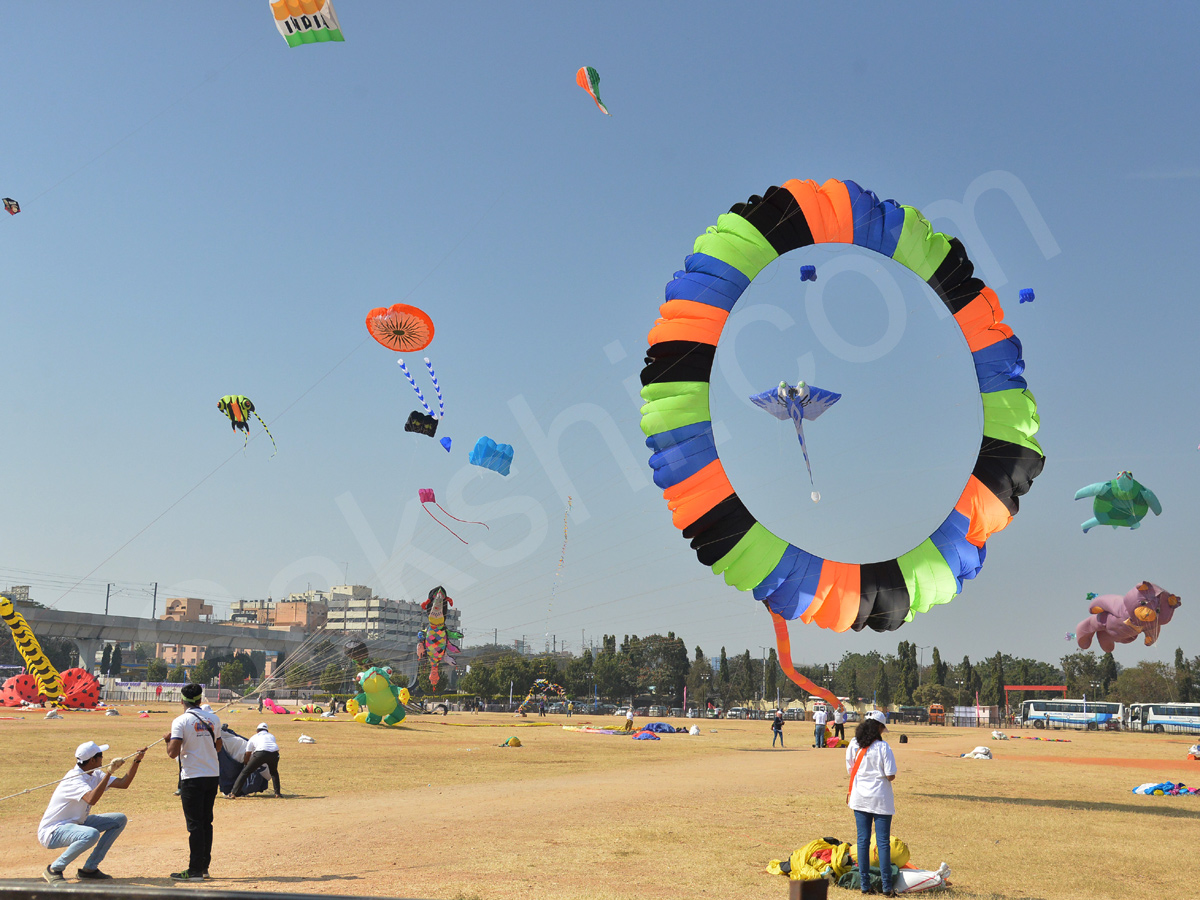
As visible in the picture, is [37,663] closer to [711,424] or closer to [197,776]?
[711,424]

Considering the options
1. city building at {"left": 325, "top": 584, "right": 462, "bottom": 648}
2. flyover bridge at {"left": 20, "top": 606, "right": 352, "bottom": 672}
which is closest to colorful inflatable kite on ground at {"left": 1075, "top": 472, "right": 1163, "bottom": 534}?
flyover bridge at {"left": 20, "top": 606, "right": 352, "bottom": 672}

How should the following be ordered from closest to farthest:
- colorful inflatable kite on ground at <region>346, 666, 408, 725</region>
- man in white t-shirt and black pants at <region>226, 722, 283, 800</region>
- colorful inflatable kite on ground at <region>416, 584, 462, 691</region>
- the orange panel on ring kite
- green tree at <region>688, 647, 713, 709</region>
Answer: man in white t-shirt and black pants at <region>226, 722, 283, 800</region> → the orange panel on ring kite → colorful inflatable kite on ground at <region>346, 666, 408, 725</region> → colorful inflatable kite on ground at <region>416, 584, 462, 691</region> → green tree at <region>688, 647, 713, 709</region>

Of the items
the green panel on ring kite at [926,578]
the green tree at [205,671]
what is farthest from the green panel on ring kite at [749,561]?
the green tree at [205,671]

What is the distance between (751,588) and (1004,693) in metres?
86.0

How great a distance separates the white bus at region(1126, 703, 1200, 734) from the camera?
67.1m

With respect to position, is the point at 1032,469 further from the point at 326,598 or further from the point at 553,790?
the point at 326,598

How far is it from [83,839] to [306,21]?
61.5ft

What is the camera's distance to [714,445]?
15398mm

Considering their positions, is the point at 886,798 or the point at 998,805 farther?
the point at 998,805

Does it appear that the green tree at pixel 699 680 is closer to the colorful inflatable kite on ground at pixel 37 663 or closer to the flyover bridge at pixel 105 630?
the flyover bridge at pixel 105 630

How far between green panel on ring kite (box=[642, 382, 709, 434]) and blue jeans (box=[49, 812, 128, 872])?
981cm

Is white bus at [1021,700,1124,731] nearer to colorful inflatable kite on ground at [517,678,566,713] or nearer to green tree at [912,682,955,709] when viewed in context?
green tree at [912,682,955,709]

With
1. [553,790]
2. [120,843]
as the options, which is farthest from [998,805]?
[120,843]

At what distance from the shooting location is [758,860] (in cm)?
920
